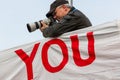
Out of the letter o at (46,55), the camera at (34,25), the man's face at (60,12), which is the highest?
the man's face at (60,12)

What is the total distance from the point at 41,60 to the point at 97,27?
0.75m

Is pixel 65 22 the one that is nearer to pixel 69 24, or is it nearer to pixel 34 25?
pixel 69 24

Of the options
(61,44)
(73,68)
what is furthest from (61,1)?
(73,68)

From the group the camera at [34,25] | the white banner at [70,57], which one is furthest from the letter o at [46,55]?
the camera at [34,25]

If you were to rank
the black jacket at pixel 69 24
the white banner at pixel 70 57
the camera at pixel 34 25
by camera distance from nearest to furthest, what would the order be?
the white banner at pixel 70 57, the black jacket at pixel 69 24, the camera at pixel 34 25

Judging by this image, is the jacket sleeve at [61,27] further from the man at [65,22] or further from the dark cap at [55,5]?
the dark cap at [55,5]

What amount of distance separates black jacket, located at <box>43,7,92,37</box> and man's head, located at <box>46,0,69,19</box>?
176 mm

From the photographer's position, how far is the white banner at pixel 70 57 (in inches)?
176

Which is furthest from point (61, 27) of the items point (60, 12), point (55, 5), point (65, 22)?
point (55, 5)

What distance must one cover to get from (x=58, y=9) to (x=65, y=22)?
1.15 ft

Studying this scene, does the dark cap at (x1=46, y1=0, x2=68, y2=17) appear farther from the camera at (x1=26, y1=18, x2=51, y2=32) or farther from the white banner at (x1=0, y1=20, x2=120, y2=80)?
the white banner at (x1=0, y1=20, x2=120, y2=80)

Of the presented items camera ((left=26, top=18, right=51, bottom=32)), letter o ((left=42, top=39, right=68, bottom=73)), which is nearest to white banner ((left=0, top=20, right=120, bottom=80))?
letter o ((left=42, top=39, right=68, bottom=73))

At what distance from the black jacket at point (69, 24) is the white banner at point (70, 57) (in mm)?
67

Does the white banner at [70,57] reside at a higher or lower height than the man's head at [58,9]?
lower
